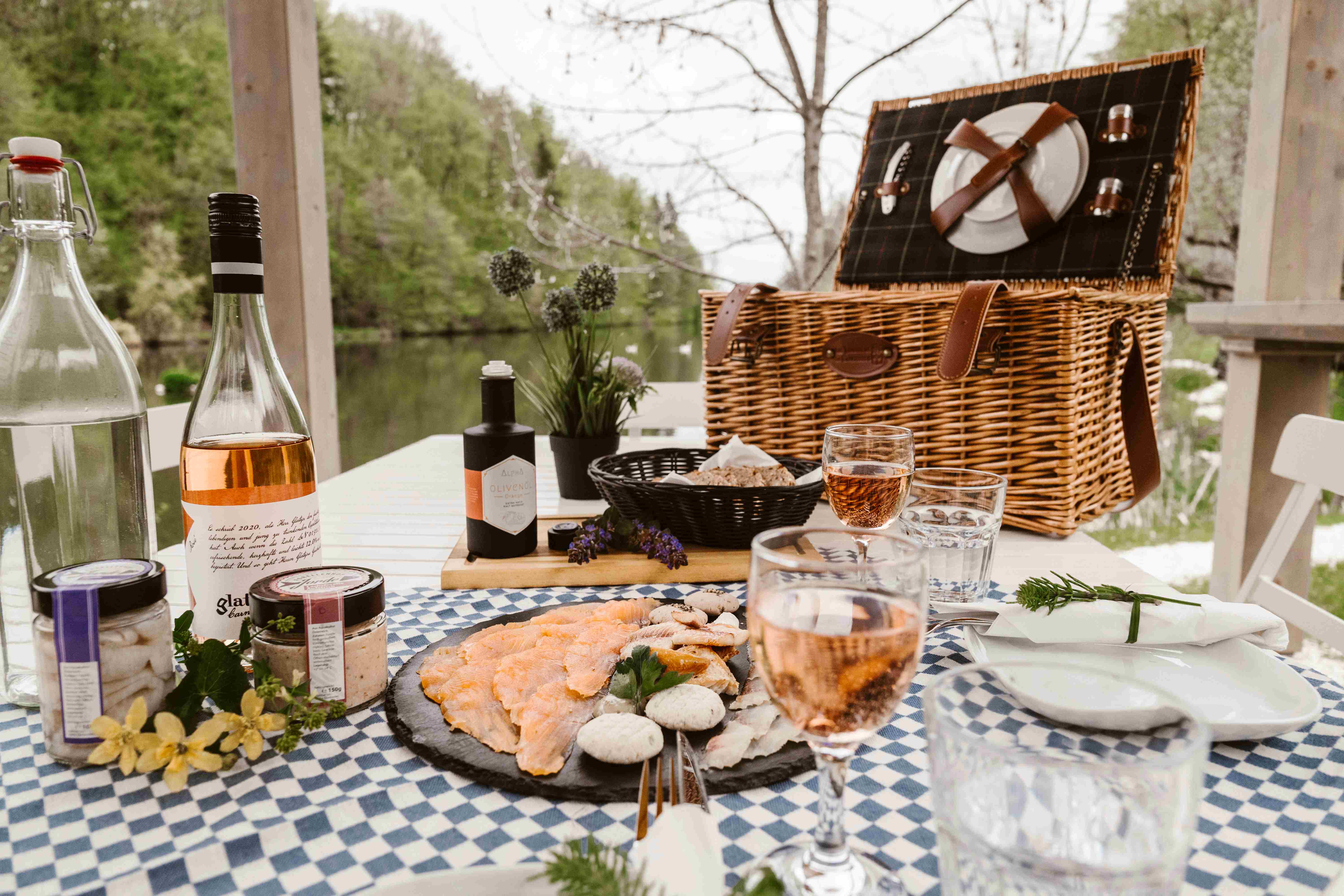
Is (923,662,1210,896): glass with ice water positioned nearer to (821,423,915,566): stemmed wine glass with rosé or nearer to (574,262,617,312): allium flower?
(821,423,915,566): stemmed wine glass with rosé

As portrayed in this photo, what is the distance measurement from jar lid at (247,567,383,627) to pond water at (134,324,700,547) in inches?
273

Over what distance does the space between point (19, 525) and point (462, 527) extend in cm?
67

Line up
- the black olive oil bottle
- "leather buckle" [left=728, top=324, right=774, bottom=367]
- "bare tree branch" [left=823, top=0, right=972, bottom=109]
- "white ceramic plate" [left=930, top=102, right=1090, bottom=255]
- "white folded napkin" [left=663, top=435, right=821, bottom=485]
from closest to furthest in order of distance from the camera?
the black olive oil bottle < "white folded napkin" [left=663, top=435, right=821, bottom=485] < "leather buckle" [left=728, top=324, right=774, bottom=367] < "white ceramic plate" [left=930, top=102, right=1090, bottom=255] < "bare tree branch" [left=823, top=0, right=972, bottom=109]

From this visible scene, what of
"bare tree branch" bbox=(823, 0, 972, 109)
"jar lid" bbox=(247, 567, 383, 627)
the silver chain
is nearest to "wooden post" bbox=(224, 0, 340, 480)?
"jar lid" bbox=(247, 567, 383, 627)

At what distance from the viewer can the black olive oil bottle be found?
989 mm

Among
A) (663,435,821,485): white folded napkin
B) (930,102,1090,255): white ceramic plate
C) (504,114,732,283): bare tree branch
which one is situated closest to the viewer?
(663,435,821,485): white folded napkin

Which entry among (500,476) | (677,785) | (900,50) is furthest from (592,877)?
(900,50)

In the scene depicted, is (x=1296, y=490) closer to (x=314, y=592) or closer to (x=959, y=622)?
(x=959, y=622)

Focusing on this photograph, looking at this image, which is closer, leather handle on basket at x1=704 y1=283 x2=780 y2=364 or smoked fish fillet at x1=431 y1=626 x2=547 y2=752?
smoked fish fillet at x1=431 y1=626 x2=547 y2=752

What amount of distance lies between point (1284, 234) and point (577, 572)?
196 cm

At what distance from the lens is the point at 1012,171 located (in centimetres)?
171

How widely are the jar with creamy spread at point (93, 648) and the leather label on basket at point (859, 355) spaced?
1.14m

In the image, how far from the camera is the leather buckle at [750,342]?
1.55 meters

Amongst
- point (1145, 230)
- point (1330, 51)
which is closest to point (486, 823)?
point (1145, 230)
